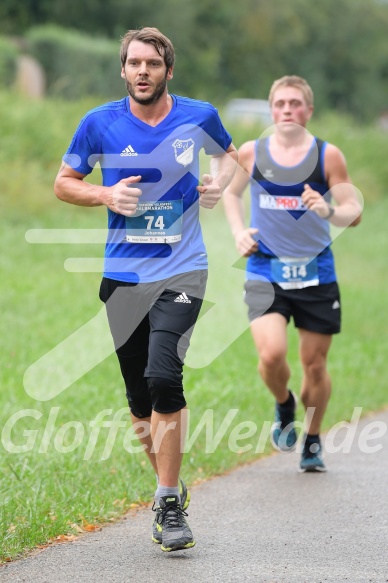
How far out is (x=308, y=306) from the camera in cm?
773

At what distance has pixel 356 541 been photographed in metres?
5.75

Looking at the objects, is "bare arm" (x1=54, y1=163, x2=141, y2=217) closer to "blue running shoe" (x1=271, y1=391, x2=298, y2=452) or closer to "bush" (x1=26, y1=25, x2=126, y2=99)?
"blue running shoe" (x1=271, y1=391, x2=298, y2=452)

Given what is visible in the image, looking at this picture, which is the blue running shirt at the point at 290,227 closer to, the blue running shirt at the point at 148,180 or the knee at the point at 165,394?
the blue running shirt at the point at 148,180

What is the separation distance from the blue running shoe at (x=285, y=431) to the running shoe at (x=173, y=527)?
258 cm

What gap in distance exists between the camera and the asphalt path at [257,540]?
5.09 metres

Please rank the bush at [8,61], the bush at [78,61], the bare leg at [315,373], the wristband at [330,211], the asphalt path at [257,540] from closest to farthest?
the asphalt path at [257,540] → the wristband at [330,211] → the bare leg at [315,373] → the bush at [8,61] → the bush at [78,61]

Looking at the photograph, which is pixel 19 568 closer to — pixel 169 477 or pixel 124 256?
pixel 169 477

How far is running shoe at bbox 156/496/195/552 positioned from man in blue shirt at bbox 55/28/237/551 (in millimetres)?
12

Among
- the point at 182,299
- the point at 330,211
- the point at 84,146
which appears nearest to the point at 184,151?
the point at 84,146

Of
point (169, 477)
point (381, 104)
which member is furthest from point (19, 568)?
point (381, 104)

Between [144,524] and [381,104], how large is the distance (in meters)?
64.8

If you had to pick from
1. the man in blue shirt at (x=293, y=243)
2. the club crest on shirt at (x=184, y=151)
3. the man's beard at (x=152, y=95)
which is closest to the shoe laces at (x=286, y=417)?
the man in blue shirt at (x=293, y=243)

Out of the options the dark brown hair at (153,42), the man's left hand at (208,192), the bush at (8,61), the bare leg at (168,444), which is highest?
the bush at (8,61)

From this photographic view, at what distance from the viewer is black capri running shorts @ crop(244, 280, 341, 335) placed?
7.73m
